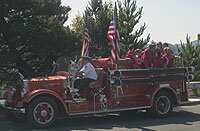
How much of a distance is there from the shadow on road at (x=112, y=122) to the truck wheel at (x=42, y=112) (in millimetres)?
228

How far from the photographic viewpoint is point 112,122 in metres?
11.9

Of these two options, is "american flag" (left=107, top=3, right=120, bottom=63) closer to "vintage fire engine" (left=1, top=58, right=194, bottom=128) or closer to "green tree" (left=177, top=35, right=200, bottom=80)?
"vintage fire engine" (left=1, top=58, right=194, bottom=128)

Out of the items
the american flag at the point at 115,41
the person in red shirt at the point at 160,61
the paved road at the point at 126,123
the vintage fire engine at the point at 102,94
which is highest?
the american flag at the point at 115,41

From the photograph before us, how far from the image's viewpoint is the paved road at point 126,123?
10.7 m

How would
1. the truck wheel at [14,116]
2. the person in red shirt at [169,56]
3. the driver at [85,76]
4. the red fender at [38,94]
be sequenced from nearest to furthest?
1. the red fender at [38,94]
2. the truck wheel at [14,116]
3. the driver at [85,76]
4. the person in red shirt at [169,56]

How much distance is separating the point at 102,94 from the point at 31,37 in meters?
5.05

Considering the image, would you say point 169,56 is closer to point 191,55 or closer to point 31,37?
point 31,37

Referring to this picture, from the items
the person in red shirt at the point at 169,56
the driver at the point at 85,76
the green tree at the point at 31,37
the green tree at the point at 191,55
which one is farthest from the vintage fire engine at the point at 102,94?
the green tree at the point at 191,55

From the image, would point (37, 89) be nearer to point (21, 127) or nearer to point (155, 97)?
point (21, 127)

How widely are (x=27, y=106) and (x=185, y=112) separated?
543 cm

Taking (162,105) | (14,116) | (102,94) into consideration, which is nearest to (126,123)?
(102,94)

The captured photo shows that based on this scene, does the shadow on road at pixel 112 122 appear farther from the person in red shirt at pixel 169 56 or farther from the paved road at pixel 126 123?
the person in red shirt at pixel 169 56

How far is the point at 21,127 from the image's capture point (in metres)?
11.1

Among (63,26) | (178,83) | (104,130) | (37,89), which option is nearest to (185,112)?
(178,83)
